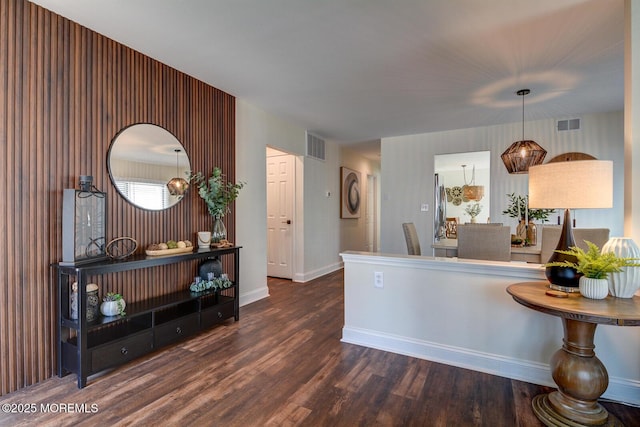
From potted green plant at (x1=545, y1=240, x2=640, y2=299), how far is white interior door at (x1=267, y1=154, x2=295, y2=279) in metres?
3.95

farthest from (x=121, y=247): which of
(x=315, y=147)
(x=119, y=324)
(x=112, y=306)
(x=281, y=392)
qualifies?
(x=315, y=147)

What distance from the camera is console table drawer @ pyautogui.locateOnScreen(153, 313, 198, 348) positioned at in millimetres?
2446

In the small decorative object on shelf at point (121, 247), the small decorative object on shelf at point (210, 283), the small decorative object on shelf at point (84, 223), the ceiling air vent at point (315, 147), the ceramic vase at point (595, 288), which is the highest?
the ceiling air vent at point (315, 147)

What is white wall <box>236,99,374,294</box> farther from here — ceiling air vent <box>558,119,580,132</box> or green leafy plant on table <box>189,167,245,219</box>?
ceiling air vent <box>558,119,580,132</box>

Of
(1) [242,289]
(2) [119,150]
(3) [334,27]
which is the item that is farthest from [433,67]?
(1) [242,289]

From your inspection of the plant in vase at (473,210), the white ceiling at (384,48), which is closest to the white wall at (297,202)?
the white ceiling at (384,48)

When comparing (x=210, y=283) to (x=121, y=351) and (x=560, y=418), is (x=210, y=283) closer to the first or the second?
(x=121, y=351)

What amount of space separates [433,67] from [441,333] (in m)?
2.32

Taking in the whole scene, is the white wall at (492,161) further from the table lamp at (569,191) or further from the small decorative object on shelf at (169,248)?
the small decorative object on shelf at (169,248)

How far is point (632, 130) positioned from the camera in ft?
5.67

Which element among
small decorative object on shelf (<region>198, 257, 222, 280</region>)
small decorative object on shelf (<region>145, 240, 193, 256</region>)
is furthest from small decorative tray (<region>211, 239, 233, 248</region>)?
small decorative object on shelf (<region>145, 240, 193, 256</region>)

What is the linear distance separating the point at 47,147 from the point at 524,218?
5.45 m

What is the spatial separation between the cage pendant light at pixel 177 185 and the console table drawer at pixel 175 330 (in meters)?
1.15

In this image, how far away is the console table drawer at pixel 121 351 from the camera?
6.77 ft
